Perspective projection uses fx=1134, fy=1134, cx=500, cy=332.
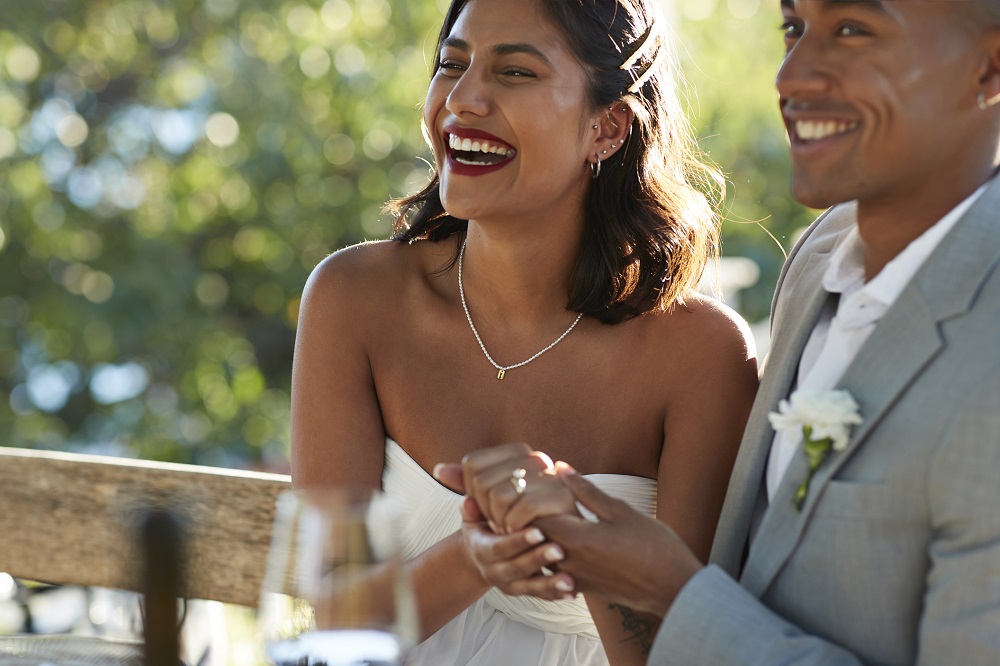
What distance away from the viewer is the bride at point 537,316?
255cm

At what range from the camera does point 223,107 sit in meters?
6.61

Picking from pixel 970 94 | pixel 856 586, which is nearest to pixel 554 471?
pixel 856 586

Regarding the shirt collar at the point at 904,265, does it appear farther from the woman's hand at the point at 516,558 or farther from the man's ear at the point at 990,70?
the woman's hand at the point at 516,558

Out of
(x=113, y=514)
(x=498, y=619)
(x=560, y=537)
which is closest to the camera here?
(x=560, y=537)

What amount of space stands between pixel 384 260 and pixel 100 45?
4717 mm

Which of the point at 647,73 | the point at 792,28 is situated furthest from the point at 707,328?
the point at 792,28

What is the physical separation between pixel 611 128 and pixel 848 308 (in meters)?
1.06

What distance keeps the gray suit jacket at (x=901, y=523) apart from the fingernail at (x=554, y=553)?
21 cm

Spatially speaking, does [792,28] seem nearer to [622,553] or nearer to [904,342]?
[904,342]

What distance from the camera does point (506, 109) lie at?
2.52 meters

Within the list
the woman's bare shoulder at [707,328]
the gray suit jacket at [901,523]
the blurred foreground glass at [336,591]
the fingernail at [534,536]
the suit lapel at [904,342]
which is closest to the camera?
the blurred foreground glass at [336,591]

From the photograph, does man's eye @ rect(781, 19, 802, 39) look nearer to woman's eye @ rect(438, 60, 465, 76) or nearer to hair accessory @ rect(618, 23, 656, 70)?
hair accessory @ rect(618, 23, 656, 70)

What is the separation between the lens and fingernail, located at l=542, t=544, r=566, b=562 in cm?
181

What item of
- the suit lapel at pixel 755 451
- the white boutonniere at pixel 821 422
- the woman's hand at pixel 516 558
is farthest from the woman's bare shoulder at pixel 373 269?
the white boutonniere at pixel 821 422
